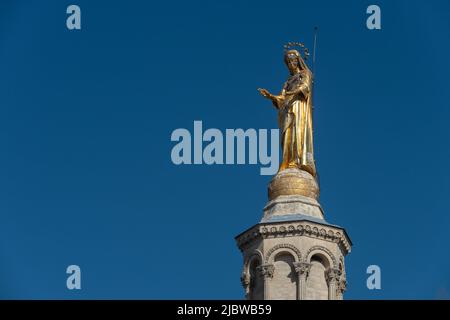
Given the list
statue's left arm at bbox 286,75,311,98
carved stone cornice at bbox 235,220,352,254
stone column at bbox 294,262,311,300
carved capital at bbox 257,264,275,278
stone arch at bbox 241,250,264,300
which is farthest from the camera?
statue's left arm at bbox 286,75,311,98

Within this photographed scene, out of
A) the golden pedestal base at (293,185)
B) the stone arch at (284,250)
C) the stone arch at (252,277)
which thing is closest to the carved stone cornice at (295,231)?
the stone arch at (284,250)

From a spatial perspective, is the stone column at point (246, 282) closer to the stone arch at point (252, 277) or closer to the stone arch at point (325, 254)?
the stone arch at point (252, 277)

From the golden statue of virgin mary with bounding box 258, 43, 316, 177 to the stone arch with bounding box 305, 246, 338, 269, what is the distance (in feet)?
14.6

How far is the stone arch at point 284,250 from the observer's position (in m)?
79.8

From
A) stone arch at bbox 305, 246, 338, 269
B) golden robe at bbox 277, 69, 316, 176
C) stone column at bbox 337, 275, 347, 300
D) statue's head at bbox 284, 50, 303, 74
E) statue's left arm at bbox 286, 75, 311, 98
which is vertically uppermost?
statue's head at bbox 284, 50, 303, 74

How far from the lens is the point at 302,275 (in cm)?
7919

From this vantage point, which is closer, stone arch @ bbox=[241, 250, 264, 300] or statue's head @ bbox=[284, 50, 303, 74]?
stone arch @ bbox=[241, 250, 264, 300]

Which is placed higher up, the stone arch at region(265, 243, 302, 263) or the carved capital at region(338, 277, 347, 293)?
the stone arch at region(265, 243, 302, 263)

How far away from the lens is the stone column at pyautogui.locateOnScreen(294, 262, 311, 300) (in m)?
78.8

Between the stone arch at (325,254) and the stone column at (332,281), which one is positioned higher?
the stone arch at (325,254)

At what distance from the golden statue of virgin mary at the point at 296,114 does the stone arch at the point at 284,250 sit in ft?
15.2

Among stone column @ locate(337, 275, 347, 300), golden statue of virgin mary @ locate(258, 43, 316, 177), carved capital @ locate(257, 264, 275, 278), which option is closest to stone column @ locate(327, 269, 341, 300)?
stone column @ locate(337, 275, 347, 300)

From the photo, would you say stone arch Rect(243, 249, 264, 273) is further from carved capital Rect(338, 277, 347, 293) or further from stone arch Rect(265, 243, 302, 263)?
carved capital Rect(338, 277, 347, 293)
